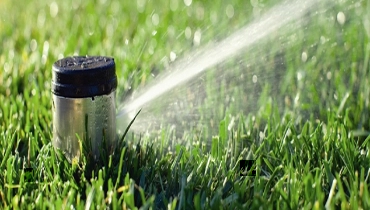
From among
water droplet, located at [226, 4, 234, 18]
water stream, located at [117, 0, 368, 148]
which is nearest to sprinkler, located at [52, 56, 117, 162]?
water stream, located at [117, 0, 368, 148]

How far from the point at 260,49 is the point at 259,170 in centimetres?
126

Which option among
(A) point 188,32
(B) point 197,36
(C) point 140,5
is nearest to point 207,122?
(B) point 197,36

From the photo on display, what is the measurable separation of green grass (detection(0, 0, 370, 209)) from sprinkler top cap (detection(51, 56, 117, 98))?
0.21 metres

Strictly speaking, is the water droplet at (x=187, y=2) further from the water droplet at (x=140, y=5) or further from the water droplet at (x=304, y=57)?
the water droplet at (x=304, y=57)

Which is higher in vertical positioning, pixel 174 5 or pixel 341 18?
pixel 174 5

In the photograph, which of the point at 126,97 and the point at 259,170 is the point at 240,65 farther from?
the point at 259,170

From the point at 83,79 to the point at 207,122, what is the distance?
0.70 m

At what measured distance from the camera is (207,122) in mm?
2594

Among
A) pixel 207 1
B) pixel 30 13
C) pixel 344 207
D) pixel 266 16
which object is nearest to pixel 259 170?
pixel 344 207

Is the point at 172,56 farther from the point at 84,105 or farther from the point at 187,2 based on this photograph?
the point at 84,105

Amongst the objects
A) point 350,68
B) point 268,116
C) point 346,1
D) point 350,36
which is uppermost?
point 346,1

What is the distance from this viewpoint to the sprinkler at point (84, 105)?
2.04m

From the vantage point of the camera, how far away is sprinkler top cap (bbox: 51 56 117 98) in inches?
79.9

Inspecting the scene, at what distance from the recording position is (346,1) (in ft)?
11.6
